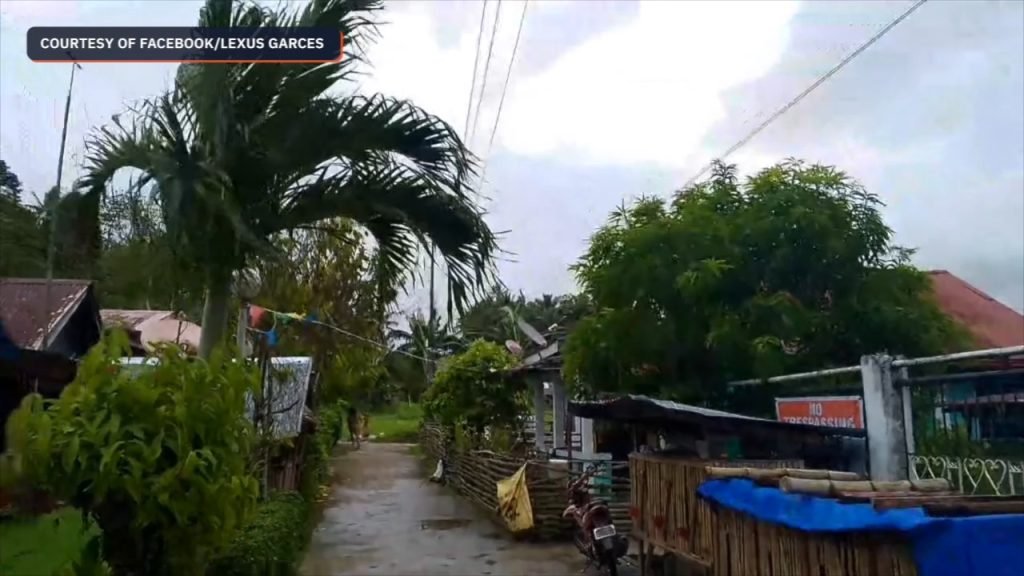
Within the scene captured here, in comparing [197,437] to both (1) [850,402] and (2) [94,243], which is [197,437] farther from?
(1) [850,402]

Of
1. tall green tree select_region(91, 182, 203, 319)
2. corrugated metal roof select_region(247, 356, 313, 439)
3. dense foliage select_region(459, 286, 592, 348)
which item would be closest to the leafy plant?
tall green tree select_region(91, 182, 203, 319)

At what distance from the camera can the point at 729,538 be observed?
7016mm

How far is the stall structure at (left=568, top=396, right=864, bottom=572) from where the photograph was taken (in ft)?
24.8

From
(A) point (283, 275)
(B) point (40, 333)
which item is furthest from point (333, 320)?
(A) point (283, 275)

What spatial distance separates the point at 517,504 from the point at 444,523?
228 cm

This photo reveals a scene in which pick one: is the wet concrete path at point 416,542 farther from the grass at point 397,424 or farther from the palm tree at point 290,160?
the grass at point 397,424

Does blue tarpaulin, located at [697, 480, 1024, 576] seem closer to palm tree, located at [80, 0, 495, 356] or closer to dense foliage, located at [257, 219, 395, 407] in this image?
palm tree, located at [80, 0, 495, 356]

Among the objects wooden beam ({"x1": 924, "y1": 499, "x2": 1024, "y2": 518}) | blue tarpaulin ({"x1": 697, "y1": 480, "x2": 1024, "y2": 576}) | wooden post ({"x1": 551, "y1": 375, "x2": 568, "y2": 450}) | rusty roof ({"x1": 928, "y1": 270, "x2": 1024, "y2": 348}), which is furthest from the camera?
wooden post ({"x1": 551, "y1": 375, "x2": 568, "y2": 450})

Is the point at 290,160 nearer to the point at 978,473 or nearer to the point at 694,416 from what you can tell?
the point at 694,416

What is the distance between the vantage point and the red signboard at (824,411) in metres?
7.69

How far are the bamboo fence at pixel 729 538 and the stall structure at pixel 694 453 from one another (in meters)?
0.01

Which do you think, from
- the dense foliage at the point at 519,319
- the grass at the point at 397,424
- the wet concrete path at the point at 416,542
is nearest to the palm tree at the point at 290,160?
the wet concrete path at the point at 416,542

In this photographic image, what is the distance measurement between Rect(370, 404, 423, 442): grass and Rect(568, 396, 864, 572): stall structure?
95.2 feet

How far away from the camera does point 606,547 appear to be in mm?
9914
